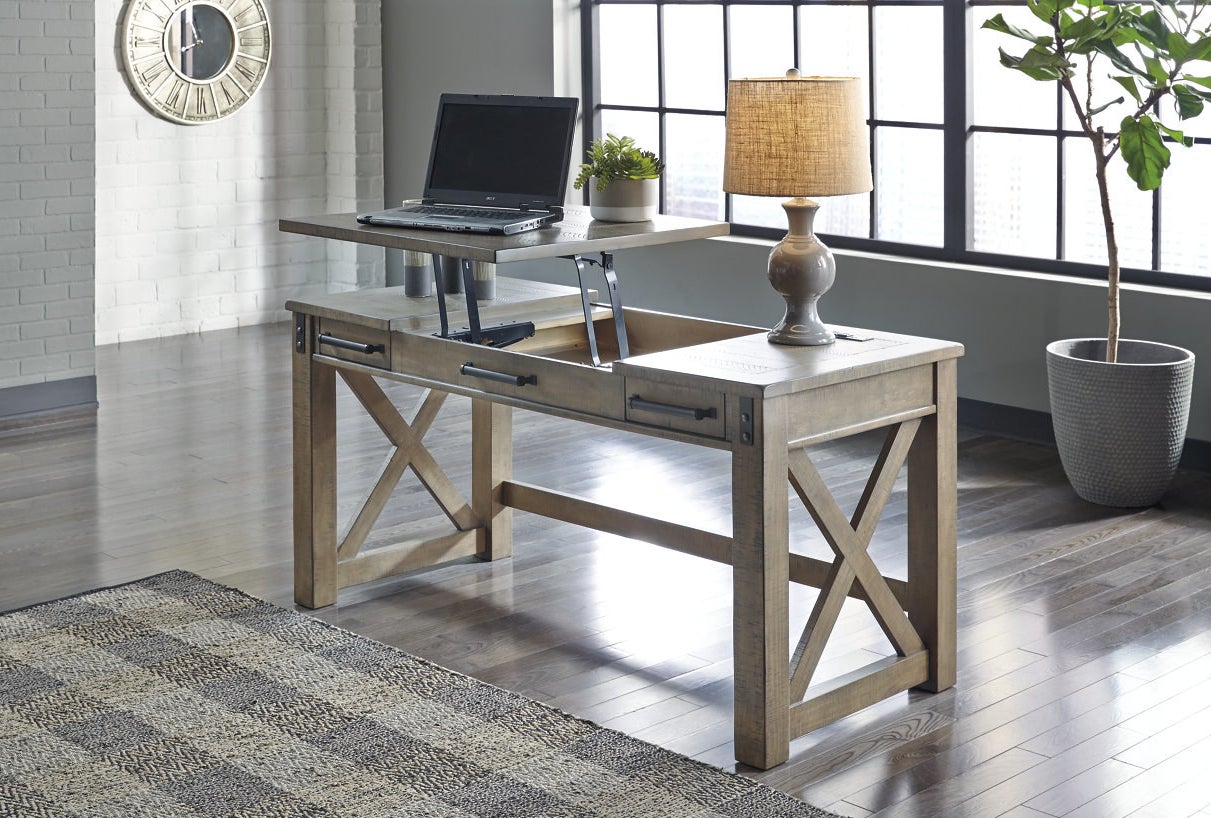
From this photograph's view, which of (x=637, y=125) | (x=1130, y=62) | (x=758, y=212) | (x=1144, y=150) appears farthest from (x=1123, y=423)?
(x=637, y=125)

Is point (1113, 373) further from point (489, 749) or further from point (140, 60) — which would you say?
point (140, 60)

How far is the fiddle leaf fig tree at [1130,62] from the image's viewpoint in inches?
189

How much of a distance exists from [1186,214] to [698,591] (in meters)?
2.45

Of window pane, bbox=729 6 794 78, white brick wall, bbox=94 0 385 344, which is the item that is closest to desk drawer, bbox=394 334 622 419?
window pane, bbox=729 6 794 78

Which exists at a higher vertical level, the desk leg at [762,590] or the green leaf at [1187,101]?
the green leaf at [1187,101]

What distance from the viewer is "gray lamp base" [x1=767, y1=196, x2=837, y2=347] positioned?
10.9 ft

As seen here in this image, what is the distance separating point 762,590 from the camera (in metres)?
3.10

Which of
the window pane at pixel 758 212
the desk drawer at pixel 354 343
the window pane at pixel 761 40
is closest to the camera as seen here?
the desk drawer at pixel 354 343

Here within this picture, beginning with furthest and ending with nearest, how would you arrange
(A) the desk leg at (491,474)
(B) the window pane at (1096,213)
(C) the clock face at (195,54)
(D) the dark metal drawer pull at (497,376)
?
1. (C) the clock face at (195,54)
2. (B) the window pane at (1096,213)
3. (A) the desk leg at (491,474)
4. (D) the dark metal drawer pull at (497,376)

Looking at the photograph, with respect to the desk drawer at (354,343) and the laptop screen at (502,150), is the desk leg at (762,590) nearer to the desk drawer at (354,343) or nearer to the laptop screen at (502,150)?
the laptop screen at (502,150)

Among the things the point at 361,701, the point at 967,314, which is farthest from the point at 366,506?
the point at 967,314

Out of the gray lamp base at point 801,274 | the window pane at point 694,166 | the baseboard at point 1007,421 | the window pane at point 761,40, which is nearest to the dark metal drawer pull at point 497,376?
the gray lamp base at point 801,274

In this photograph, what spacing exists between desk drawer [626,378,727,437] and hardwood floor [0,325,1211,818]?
68 cm

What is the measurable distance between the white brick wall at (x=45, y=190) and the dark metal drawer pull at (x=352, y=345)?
2.82 meters
